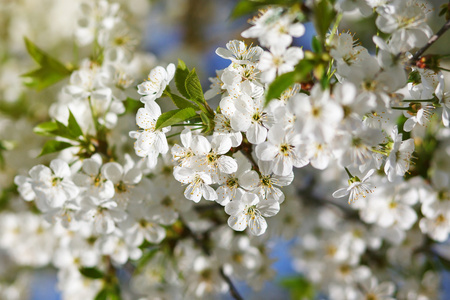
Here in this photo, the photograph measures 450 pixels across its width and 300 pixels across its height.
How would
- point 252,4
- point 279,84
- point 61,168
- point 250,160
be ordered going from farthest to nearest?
1. point 61,168
2. point 250,160
3. point 252,4
4. point 279,84

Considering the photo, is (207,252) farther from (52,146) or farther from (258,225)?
(52,146)

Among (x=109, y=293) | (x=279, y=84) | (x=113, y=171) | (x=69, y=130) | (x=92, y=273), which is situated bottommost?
(x=109, y=293)

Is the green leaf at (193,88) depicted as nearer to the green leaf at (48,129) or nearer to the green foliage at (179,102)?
the green foliage at (179,102)

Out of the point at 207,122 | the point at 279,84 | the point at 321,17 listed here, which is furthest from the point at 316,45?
the point at 207,122

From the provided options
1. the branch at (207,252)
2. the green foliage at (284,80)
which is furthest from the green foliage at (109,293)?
the green foliage at (284,80)

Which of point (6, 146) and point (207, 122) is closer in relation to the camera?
point (207, 122)

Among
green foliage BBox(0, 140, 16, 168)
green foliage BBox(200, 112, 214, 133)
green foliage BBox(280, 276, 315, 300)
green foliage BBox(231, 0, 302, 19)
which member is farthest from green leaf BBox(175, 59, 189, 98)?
green foliage BBox(280, 276, 315, 300)

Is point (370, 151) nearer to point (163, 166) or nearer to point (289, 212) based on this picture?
→ point (163, 166)
